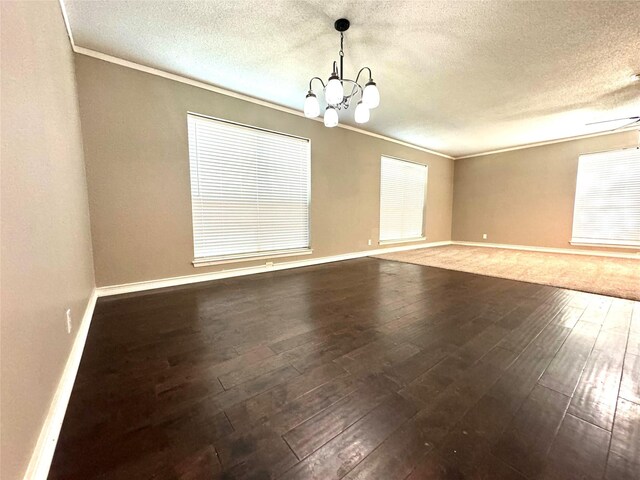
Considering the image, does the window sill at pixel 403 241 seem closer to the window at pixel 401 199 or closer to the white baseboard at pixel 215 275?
the window at pixel 401 199

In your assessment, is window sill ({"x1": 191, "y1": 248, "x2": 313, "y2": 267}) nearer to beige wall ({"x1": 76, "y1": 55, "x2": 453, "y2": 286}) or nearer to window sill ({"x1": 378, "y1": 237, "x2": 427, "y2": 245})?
beige wall ({"x1": 76, "y1": 55, "x2": 453, "y2": 286})

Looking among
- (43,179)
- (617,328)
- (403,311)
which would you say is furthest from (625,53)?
(43,179)

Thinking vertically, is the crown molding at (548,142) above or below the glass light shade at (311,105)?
above

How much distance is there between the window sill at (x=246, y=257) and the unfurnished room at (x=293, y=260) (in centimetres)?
4

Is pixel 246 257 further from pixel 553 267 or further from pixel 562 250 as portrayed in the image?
pixel 562 250

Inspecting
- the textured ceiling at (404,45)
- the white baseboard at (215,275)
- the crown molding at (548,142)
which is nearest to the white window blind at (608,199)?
the crown molding at (548,142)

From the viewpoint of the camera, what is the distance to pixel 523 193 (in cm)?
625

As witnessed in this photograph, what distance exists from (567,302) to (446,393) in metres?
2.36

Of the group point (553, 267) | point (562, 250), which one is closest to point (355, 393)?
point (553, 267)

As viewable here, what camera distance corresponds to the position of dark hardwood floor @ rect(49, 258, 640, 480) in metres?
0.92

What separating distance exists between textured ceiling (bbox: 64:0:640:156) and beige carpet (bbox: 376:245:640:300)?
2573 mm

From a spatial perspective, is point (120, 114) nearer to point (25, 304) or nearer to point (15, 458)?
point (25, 304)

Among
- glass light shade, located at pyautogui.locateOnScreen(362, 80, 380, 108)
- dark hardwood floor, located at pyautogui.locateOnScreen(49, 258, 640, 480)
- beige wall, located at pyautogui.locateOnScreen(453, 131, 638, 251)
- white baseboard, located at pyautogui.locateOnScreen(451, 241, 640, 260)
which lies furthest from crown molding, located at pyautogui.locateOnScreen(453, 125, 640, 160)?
glass light shade, located at pyautogui.locateOnScreen(362, 80, 380, 108)

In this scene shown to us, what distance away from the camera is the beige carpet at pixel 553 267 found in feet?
10.4
